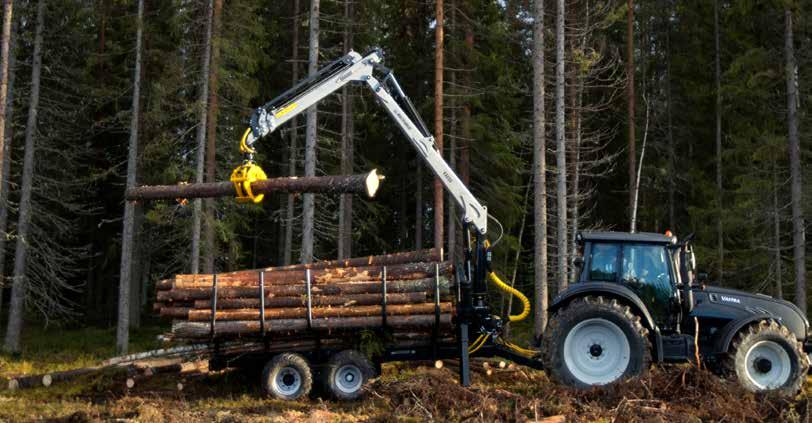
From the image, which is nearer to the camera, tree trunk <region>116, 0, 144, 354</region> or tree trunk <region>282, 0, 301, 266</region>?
tree trunk <region>116, 0, 144, 354</region>

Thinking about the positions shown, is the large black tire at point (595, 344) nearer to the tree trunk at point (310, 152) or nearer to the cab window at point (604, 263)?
the cab window at point (604, 263)

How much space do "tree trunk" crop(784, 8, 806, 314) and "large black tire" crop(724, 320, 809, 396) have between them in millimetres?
10142

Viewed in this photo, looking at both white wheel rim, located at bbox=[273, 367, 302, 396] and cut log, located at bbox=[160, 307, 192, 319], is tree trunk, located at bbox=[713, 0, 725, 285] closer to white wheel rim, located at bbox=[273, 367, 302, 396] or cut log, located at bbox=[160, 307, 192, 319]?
white wheel rim, located at bbox=[273, 367, 302, 396]

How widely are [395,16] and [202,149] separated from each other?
1056 centimetres

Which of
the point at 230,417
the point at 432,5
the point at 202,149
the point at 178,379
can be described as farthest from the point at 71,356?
the point at 432,5

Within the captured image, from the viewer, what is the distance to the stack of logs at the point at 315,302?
39.4ft

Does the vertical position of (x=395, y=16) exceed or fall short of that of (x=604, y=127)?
it exceeds it

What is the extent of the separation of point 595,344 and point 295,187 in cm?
486

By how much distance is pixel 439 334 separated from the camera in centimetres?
1227

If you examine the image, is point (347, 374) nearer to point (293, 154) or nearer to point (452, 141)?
point (452, 141)

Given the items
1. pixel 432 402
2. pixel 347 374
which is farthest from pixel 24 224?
pixel 432 402

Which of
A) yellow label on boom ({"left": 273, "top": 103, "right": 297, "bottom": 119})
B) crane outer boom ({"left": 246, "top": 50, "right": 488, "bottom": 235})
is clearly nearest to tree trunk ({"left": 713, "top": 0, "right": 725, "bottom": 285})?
crane outer boom ({"left": 246, "top": 50, "right": 488, "bottom": 235})

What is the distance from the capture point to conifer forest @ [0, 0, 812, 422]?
423 inches

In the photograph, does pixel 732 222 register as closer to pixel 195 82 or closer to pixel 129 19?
pixel 195 82
